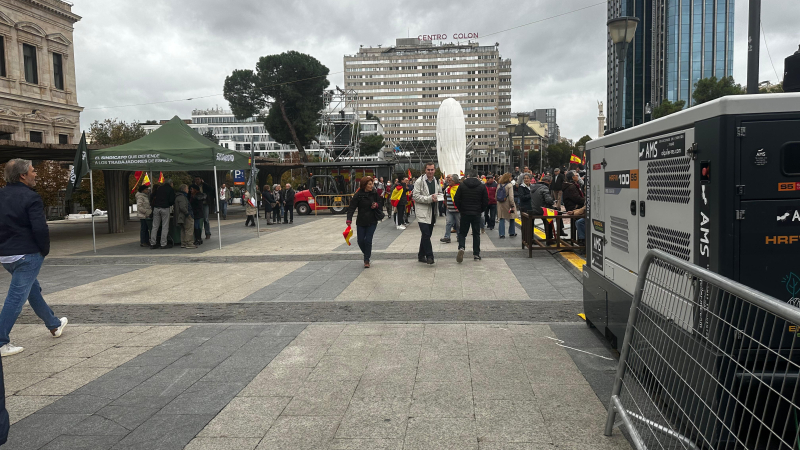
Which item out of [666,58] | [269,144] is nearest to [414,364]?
[666,58]

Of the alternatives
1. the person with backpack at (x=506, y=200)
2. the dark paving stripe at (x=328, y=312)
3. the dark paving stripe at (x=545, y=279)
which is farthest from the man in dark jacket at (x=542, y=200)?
the dark paving stripe at (x=328, y=312)

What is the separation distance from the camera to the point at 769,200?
302 centimetres

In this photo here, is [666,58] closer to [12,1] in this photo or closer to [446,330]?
[12,1]

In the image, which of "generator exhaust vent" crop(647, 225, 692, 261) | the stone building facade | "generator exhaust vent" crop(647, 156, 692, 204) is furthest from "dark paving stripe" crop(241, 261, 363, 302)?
the stone building facade

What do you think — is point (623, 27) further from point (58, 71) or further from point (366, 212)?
point (58, 71)

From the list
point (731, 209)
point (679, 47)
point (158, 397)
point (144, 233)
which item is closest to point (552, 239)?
point (731, 209)

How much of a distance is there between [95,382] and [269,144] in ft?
513

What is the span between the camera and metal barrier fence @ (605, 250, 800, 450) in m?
2.08

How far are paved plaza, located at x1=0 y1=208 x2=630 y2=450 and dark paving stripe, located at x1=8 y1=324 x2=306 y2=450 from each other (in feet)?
0.05

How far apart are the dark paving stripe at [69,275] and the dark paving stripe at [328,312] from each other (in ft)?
6.66

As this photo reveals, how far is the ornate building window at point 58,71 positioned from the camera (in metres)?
40.2

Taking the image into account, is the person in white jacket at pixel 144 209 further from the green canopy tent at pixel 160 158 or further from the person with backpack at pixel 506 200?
the person with backpack at pixel 506 200

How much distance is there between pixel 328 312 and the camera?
690 cm

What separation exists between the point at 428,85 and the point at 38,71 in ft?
413
